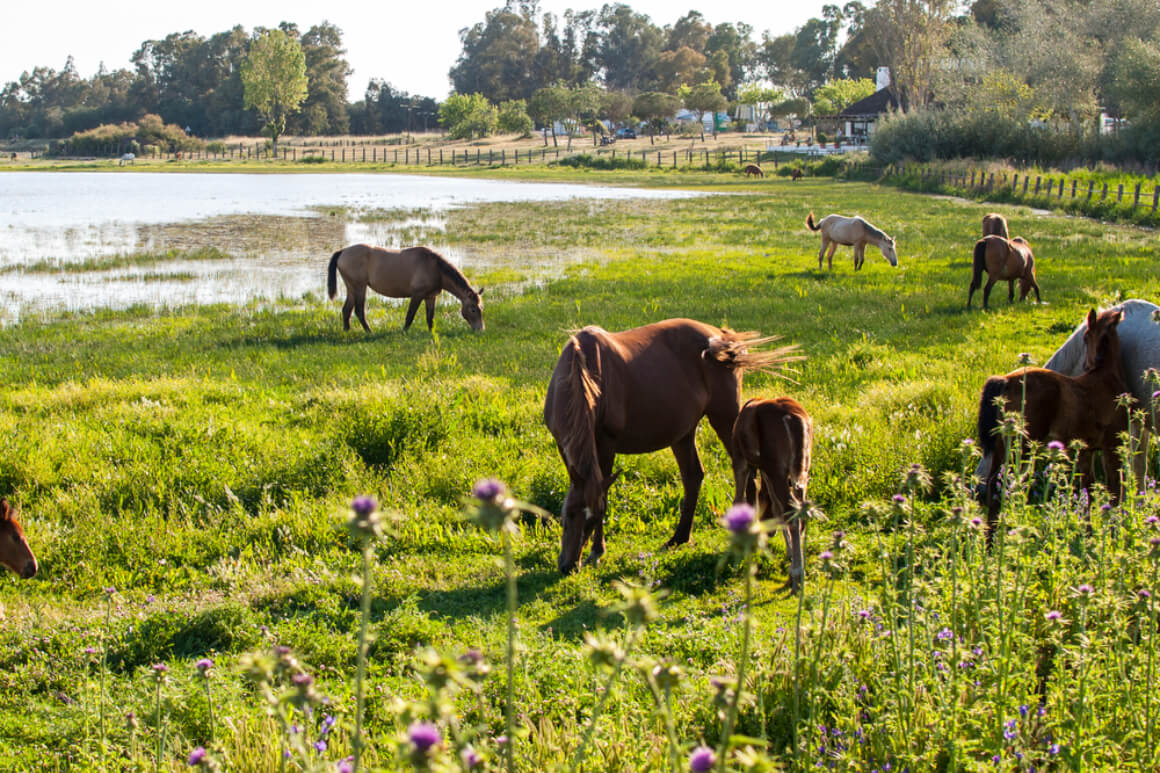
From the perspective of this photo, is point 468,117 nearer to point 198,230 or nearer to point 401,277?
point 198,230

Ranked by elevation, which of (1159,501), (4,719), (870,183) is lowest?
(4,719)

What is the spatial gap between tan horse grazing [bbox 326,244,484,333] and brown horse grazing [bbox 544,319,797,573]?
9.35m

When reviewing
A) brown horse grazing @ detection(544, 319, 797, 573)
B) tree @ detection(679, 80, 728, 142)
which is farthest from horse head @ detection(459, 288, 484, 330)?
tree @ detection(679, 80, 728, 142)

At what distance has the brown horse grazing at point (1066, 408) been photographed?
5719 millimetres

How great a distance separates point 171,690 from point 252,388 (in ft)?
22.8

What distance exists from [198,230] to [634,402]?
103 feet

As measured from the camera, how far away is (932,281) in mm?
18656

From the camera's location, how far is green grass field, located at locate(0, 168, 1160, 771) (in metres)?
3.62

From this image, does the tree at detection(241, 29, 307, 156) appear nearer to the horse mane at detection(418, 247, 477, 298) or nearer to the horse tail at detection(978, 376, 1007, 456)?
the horse mane at detection(418, 247, 477, 298)

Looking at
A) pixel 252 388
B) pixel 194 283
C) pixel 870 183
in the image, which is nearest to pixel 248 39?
pixel 870 183

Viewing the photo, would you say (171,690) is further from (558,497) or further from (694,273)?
(694,273)

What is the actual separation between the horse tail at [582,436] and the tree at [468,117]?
122 metres

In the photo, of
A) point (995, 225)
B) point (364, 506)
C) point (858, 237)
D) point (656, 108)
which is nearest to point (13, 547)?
point (364, 506)

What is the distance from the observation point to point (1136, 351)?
6.69 metres
